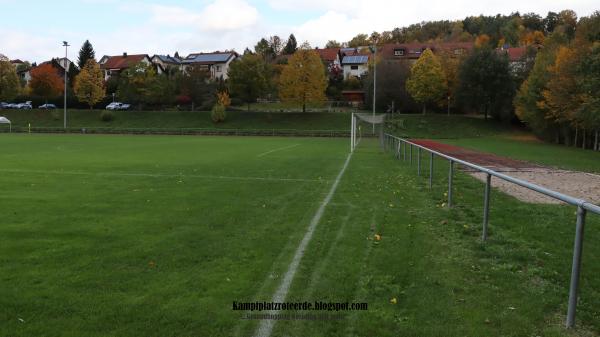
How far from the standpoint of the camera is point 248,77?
76.9 metres

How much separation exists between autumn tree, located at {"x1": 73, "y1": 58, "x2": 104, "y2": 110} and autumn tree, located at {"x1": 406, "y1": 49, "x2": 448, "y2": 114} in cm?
4911

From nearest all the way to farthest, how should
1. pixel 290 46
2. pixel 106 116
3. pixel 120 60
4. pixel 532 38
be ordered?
1. pixel 106 116
2. pixel 532 38
3. pixel 120 60
4. pixel 290 46

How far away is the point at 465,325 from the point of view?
415cm

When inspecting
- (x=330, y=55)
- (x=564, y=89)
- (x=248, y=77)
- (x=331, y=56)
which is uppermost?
(x=330, y=55)

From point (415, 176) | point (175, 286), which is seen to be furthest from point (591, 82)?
point (175, 286)

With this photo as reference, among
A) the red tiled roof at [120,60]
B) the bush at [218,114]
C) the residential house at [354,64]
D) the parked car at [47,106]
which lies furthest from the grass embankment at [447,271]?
the red tiled roof at [120,60]

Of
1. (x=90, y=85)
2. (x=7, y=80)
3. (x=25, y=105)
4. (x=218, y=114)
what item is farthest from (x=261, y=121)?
(x=25, y=105)

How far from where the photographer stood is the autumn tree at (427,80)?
6919 centimetres

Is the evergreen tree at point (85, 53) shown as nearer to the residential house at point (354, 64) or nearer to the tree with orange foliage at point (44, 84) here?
the tree with orange foliage at point (44, 84)

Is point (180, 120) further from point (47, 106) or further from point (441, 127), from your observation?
point (441, 127)

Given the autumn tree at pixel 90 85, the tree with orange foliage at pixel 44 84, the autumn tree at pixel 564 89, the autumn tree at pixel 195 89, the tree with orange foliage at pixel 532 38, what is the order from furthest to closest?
the tree with orange foliage at pixel 532 38
the tree with orange foliage at pixel 44 84
the autumn tree at pixel 195 89
the autumn tree at pixel 90 85
the autumn tree at pixel 564 89

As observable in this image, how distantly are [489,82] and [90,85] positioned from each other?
59599mm

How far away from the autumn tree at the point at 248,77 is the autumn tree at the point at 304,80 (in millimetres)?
7693

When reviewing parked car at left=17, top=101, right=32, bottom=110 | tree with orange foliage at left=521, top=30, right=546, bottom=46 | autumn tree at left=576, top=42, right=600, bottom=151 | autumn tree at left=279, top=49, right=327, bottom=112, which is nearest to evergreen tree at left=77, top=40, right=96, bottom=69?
parked car at left=17, top=101, right=32, bottom=110
